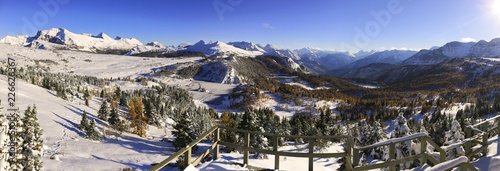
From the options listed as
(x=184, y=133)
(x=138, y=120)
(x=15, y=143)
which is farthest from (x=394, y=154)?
(x=138, y=120)

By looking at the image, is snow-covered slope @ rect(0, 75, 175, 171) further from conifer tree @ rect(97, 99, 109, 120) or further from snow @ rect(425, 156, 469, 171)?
snow @ rect(425, 156, 469, 171)

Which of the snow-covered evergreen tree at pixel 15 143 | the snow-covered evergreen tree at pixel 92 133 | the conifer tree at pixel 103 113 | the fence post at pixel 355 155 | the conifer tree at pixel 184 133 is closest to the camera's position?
the fence post at pixel 355 155

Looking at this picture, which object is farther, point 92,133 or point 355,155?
point 92,133

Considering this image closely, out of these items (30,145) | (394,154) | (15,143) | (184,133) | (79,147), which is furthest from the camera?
(184,133)

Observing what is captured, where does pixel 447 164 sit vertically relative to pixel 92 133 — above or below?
above

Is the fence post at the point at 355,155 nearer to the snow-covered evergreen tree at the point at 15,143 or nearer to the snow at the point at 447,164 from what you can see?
the snow at the point at 447,164

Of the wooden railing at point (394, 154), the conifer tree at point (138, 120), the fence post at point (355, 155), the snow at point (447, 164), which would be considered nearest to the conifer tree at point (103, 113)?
the conifer tree at point (138, 120)

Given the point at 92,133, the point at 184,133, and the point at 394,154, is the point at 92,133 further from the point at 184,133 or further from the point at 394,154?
the point at 394,154

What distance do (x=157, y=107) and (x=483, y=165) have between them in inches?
4179

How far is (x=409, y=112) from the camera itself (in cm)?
17625

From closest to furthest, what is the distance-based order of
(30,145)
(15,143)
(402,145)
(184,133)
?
(15,143) < (30,145) < (402,145) < (184,133)

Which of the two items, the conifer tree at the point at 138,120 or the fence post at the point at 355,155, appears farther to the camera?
the conifer tree at the point at 138,120

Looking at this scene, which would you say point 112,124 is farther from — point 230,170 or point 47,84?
point 230,170

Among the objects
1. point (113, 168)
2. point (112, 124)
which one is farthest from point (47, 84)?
point (113, 168)
